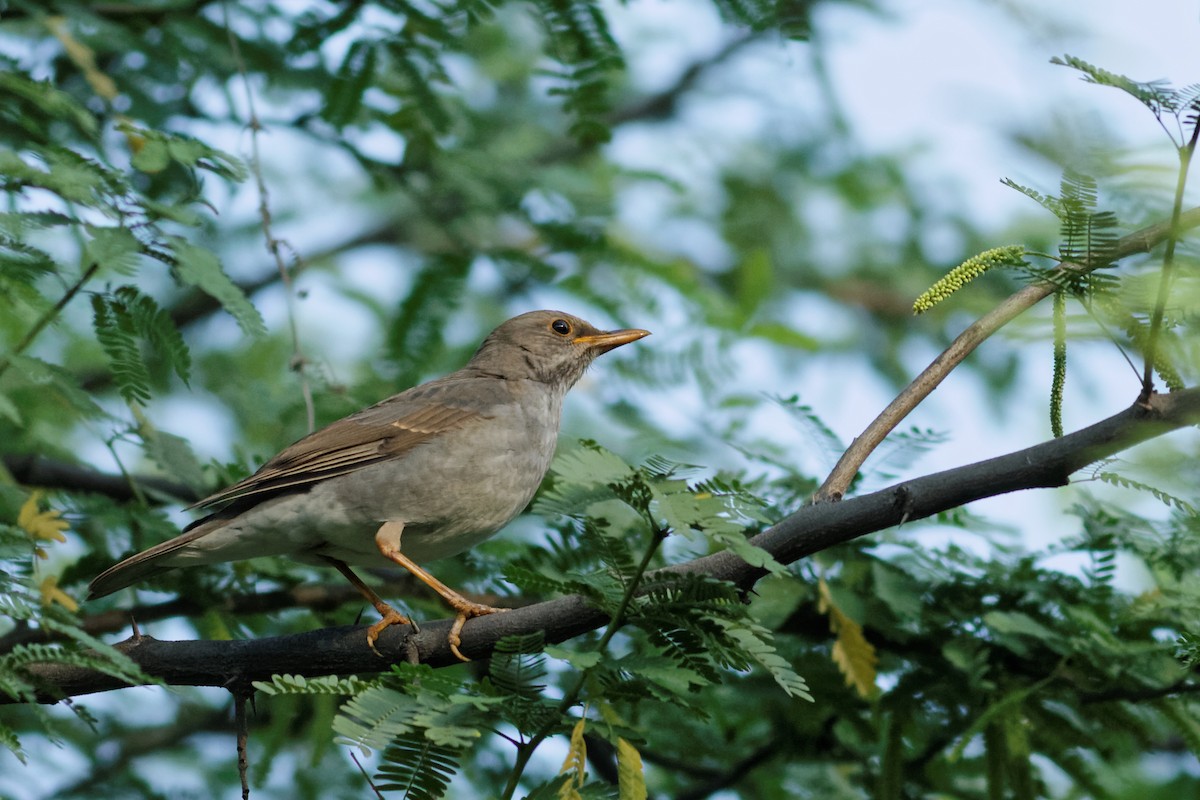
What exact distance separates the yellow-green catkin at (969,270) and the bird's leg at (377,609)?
2.03 metres

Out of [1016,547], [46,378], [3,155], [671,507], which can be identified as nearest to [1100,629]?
[1016,547]

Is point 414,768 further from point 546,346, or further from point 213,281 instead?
point 546,346

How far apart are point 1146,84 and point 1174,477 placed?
0.97m

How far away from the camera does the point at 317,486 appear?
18.3 ft

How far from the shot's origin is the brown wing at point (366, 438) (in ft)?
18.0

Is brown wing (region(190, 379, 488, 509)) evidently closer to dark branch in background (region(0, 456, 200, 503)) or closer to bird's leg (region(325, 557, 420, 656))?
bird's leg (region(325, 557, 420, 656))

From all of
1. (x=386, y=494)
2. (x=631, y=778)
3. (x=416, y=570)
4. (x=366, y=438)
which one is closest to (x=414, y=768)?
(x=631, y=778)

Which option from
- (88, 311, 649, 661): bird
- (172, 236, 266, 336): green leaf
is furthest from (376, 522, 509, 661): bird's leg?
(172, 236, 266, 336): green leaf

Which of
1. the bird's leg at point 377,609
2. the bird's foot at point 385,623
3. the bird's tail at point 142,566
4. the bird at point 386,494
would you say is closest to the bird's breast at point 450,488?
the bird at point 386,494

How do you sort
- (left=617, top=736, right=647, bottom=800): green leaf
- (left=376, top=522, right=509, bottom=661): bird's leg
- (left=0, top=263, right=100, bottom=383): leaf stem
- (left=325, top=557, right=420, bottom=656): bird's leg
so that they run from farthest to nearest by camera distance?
(left=376, top=522, right=509, bottom=661): bird's leg < (left=0, top=263, right=100, bottom=383): leaf stem < (left=325, top=557, right=420, bottom=656): bird's leg < (left=617, top=736, right=647, bottom=800): green leaf

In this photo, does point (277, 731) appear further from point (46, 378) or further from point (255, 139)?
point (255, 139)

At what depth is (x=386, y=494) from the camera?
18.4 feet

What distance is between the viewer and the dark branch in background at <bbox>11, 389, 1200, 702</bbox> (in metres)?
2.95

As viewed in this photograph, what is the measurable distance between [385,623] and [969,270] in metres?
2.61
